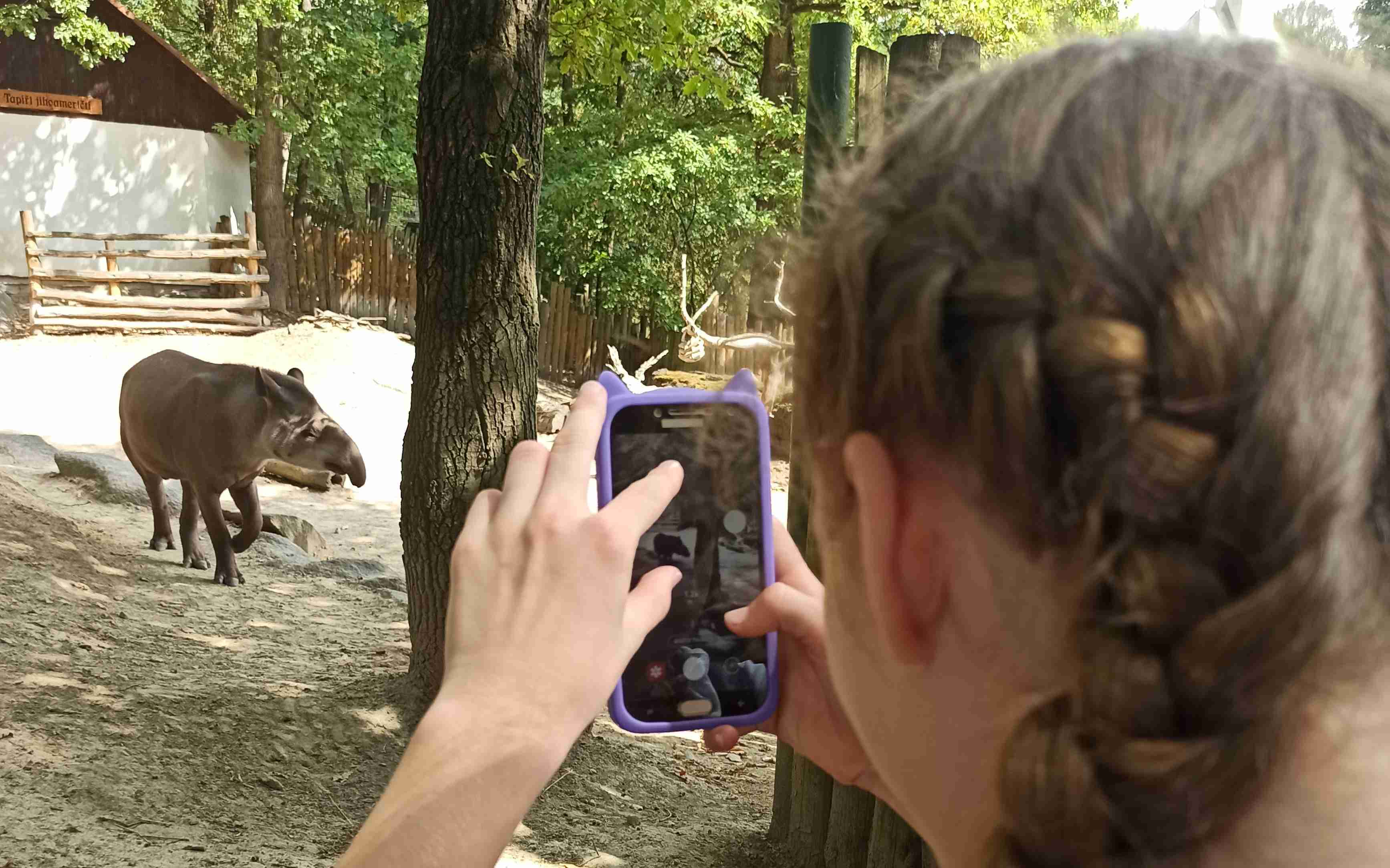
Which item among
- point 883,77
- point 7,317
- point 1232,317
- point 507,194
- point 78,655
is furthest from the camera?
point 7,317

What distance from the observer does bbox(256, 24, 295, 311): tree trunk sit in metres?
19.6

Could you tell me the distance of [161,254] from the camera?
17.7 meters

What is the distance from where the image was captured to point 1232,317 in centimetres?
51

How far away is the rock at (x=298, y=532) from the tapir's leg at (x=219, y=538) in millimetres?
1186

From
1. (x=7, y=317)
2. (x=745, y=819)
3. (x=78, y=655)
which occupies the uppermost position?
(x=7, y=317)

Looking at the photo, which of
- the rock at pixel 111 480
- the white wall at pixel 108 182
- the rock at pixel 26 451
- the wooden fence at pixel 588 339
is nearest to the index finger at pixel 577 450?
the rock at pixel 111 480

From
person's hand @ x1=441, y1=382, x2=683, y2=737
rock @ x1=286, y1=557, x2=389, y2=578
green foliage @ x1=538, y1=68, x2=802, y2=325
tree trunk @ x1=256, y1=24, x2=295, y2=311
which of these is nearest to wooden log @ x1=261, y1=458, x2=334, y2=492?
rock @ x1=286, y1=557, x2=389, y2=578

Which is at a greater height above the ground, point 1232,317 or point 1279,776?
point 1232,317

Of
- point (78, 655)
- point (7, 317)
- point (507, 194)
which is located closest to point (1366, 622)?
point (507, 194)

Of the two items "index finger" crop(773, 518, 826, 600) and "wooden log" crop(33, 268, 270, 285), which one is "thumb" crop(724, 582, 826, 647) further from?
"wooden log" crop(33, 268, 270, 285)

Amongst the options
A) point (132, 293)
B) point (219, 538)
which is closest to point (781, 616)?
point (219, 538)

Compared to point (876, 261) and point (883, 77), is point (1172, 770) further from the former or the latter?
point (883, 77)

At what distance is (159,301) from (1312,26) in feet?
62.0

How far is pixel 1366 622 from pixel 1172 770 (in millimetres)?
108
